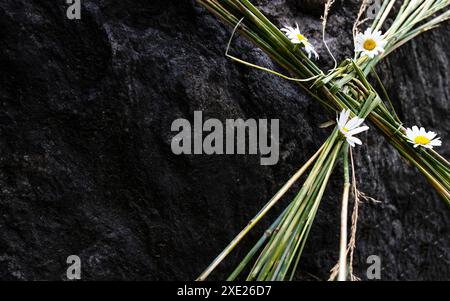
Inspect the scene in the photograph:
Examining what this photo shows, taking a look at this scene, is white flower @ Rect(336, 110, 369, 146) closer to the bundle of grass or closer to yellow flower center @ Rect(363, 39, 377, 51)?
the bundle of grass

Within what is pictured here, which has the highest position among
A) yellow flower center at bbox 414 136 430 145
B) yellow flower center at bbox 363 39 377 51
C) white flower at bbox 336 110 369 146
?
yellow flower center at bbox 363 39 377 51

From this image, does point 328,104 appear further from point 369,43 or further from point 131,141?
point 131,141

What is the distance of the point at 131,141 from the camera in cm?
74

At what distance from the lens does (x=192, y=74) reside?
76 centimetres

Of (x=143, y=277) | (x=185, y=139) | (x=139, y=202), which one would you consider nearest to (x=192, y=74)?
(x=185, y=139)

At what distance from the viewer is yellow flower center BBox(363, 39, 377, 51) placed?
2.21 ft

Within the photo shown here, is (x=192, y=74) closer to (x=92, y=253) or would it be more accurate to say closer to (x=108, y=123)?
(x=108, y=123)

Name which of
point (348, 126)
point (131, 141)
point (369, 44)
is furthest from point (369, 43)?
point (131, 141)

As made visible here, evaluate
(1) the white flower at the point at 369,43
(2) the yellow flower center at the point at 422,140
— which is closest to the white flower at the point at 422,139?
(2) the yellow flower center at the point at 422,140

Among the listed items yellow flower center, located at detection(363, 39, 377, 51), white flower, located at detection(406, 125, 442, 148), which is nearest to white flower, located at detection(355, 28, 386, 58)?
yellow flower center, located at detection(363, 39, 377, 51)

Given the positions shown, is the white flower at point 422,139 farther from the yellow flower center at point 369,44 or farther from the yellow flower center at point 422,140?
the yellow flower center at point 369,44

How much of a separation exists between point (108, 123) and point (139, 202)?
0.12 meters

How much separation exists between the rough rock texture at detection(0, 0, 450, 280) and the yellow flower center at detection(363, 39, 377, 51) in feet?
0.49

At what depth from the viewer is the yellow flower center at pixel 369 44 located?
673 mm
